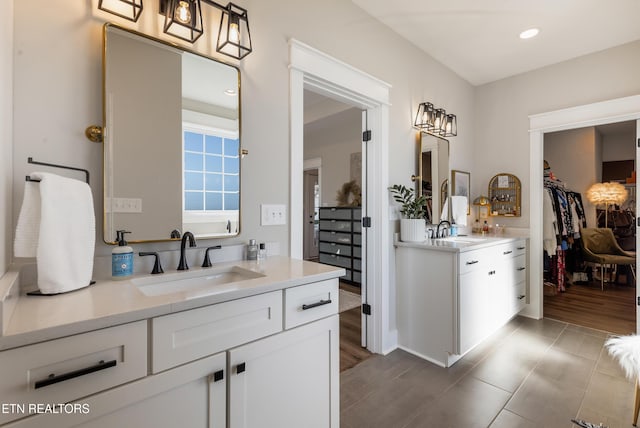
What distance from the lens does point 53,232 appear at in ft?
3.11

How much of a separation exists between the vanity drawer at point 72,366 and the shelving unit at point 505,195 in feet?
12.6

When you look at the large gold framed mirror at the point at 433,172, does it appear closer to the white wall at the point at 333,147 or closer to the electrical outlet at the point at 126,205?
the white wall at the point at 333,147

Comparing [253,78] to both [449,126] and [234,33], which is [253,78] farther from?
[449,126]

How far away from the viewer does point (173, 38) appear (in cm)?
143

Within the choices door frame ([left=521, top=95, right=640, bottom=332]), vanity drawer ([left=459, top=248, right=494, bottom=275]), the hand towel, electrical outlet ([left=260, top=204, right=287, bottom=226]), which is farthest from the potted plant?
door frame ([left=521, top=95, right=640, bottom=332])

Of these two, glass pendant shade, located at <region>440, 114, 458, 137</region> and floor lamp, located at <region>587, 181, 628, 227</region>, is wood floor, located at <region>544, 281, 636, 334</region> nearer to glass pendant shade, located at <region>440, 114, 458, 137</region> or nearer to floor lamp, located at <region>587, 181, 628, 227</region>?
floor lamp, located at <region>587, 181, 628, 227</region>

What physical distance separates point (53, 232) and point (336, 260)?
4.43 metres

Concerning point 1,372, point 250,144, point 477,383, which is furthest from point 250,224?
point 477,383

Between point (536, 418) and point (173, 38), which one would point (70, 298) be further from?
point (536, 418)

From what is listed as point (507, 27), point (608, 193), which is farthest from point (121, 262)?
point (608, 193)

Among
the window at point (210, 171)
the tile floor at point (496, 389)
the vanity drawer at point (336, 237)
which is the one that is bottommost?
the tile floor at point (496, 389)

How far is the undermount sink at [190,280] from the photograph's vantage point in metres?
1.20

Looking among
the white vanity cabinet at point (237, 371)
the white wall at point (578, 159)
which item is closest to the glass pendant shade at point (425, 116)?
the white vanity cabinet at point (237, 371)

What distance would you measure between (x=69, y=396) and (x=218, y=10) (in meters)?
1.73
